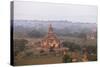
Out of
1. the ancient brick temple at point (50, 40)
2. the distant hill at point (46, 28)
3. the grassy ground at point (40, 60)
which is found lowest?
the grassy ground at point (40, 60)

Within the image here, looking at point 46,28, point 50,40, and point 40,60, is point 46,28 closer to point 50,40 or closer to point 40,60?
point 50,40

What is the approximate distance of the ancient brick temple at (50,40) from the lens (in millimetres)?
2173

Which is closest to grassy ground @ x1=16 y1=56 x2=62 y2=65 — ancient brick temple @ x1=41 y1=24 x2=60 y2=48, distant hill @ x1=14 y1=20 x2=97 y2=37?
ancient brick temple @ x1=41 y1=24 x2=60 y2=48

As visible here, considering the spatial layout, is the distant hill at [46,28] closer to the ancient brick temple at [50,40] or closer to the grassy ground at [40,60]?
the ancient brick temple at [50,40]

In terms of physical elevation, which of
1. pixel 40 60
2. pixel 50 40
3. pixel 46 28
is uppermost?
pixel 46 28

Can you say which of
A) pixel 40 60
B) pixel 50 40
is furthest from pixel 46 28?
pixel 40 60

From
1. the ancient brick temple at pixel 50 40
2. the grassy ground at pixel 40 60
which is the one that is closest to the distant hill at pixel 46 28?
the ancient brick temple at pixel 50 40

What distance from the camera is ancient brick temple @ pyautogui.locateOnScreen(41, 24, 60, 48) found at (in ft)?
7.13

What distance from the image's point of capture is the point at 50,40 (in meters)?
2.20

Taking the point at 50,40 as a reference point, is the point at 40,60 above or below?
below

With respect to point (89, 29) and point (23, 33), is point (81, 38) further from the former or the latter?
point (23, 33)

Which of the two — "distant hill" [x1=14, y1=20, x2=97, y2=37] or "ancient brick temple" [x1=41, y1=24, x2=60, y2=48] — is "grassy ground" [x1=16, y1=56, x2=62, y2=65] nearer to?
"ancient brick temple" [x1=41, y1=24, x2=60, y2=48]
